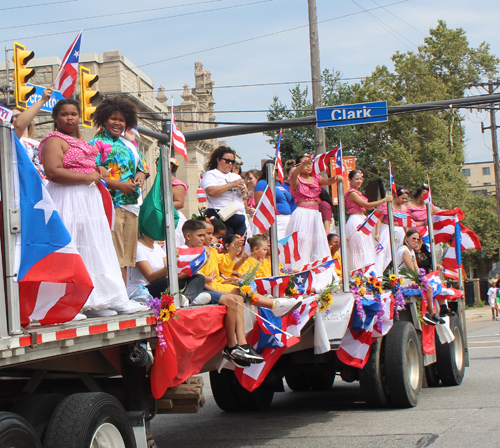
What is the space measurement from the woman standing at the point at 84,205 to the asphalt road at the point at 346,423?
298 centimetres

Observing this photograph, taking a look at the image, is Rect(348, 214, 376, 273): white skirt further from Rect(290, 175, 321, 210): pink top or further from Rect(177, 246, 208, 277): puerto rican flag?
Rect(177, 246, 208, 277): puerto rican flag

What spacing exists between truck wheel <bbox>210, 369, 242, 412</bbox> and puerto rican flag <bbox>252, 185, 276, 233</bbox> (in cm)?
301

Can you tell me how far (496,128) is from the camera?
39.7 m

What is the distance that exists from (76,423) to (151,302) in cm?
112

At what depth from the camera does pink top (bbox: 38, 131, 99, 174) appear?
16.3ft

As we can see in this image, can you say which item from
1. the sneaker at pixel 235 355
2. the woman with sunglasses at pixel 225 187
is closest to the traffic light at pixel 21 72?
the woman with sunglasses at pixel 225 187

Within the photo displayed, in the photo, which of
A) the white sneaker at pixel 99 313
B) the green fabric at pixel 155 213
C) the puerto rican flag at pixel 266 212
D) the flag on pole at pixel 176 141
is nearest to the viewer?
the white sneaker at pixel 99 313

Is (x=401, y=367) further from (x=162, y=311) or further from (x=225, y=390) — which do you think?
(x=162, y=311)

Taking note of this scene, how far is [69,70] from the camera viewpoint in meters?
6.79

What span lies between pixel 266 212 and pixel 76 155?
2171 mm

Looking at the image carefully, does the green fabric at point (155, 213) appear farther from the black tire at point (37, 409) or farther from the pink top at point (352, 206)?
the pink top at point (352, 206)

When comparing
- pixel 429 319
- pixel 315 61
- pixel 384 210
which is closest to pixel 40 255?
pixel 429 319

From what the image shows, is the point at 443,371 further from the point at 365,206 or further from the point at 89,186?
the point at 89,186

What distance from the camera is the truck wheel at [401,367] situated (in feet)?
27.5
